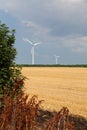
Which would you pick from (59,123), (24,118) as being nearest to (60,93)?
(24,118)

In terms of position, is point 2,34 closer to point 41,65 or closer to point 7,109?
point 7,109

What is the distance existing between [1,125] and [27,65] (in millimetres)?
94361

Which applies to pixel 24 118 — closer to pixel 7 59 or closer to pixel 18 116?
pixel 18 116

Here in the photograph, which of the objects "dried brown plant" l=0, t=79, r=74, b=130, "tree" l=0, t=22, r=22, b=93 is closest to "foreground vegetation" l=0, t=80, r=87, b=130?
"dried brown plant" l=0, t=79, r=74, b=130

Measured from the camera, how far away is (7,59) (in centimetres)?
1031

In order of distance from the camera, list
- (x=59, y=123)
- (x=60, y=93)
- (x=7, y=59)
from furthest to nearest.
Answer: (x=60, y=93) < (x=7, y=59) < (x=59, y=123)

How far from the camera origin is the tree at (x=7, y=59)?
9.95m

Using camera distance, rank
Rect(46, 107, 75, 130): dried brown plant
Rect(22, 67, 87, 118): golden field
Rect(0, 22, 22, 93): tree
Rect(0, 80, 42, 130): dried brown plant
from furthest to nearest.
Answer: Rect(22, 67, 87, 118): golden field
Rect(0, 22, 22, 93): tree
Rect(0, 80, 42, 130): dried brown plant
Rect(46, 107, 75, 130): dried brown plant

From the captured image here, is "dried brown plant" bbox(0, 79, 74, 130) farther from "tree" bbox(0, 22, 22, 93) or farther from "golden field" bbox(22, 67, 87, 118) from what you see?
"tree" bbox(0, 22, 22, 93)

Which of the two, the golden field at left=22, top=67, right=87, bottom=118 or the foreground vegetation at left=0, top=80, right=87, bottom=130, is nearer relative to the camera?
the foreground vegetation at left=0, top=80, right=87, bottom=130

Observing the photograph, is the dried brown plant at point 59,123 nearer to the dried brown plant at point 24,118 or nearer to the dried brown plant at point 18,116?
the dried brown plant at point 24,118

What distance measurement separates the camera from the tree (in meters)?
9.95

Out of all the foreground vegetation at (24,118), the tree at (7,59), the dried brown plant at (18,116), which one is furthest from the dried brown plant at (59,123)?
the tree at (7,59)

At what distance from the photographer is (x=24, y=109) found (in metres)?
2.92
